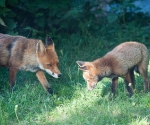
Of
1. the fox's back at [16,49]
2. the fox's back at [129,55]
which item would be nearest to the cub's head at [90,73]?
the fox's back at [129,55]

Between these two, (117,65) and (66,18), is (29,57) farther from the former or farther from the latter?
(66,18)

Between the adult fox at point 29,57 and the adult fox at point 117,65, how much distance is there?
64 centimetres

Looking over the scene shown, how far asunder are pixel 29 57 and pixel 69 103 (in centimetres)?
127

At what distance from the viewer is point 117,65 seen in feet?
22.3

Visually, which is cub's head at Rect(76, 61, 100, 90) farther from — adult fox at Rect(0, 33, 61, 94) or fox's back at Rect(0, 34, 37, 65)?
fox's back at Rect(0, 34, 37, 65)

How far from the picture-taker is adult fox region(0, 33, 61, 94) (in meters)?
7.18

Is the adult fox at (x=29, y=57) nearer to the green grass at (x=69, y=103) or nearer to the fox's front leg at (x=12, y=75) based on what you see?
the fox's front leg at (x=12, y=75)

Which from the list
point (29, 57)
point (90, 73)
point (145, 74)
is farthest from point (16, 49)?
point (145, 74)

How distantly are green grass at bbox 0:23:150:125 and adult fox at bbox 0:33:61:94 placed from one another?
34 cm

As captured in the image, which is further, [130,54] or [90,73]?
[130,54]

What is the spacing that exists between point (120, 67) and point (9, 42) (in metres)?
2.20

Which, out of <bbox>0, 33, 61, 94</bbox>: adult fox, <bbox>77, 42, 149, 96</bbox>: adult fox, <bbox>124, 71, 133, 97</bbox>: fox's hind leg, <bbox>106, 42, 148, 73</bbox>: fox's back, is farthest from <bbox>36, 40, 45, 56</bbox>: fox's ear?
<bbox>124, 71, 133, 97</bbox>: fox's hind leg

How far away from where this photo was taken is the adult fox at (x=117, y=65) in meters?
6.79

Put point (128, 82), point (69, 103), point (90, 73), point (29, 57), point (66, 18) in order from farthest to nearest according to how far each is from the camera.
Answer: point (66, 18) < point (29, 57) < point (128, 82) < point (90, 73) < point (69, 103)
